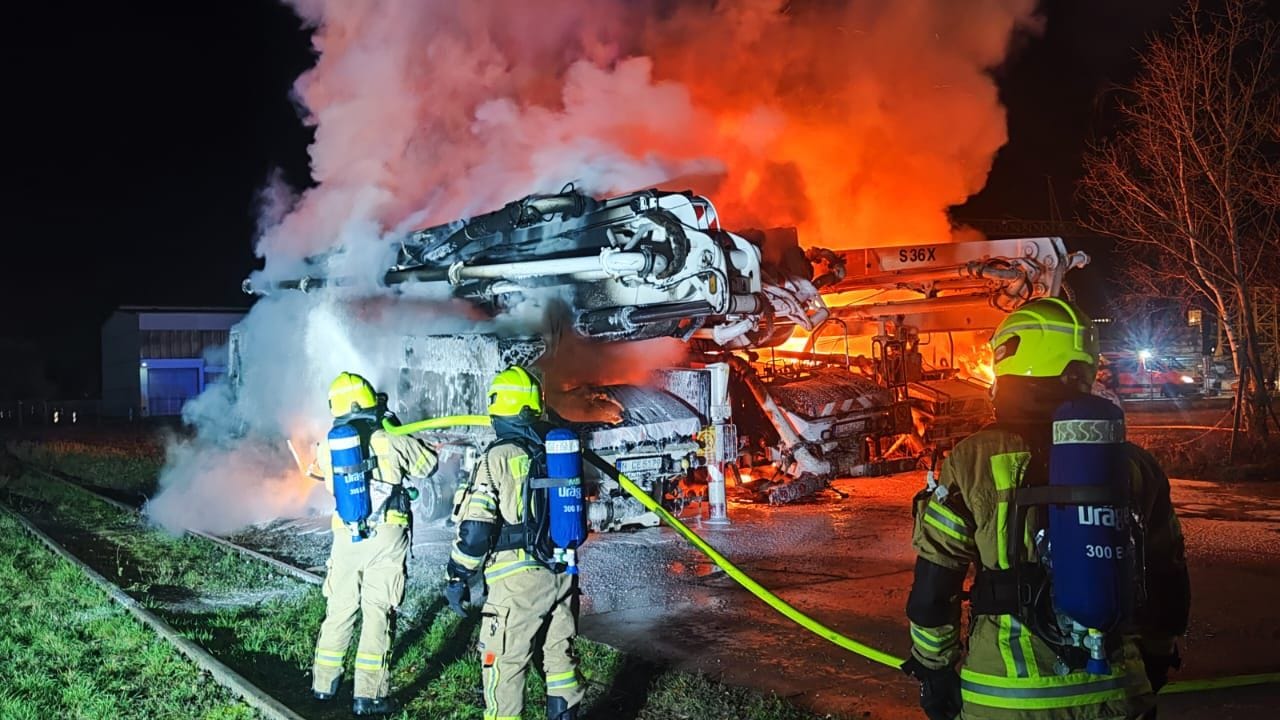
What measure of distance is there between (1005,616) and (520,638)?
7.38ft

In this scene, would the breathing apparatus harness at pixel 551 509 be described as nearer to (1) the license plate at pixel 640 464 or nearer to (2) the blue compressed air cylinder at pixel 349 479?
(2) the blue compressed air cylinder at pixel 349 479

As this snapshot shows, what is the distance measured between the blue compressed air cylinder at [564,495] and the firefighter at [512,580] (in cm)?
8

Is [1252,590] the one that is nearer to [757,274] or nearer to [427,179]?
[757,274]

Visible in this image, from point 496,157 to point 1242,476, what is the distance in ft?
34.4

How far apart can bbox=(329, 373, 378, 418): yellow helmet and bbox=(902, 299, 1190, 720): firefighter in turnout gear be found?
3.39 meters

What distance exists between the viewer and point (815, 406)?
12.4 metres

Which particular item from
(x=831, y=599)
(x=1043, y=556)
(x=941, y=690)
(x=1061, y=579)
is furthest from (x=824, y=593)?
(x=1061, y=579)

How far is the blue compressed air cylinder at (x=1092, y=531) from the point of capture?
8.55 feet

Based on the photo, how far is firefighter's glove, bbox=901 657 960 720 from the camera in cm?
286

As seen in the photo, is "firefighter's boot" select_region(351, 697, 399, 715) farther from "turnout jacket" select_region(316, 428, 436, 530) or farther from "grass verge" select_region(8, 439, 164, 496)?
"grass verge" select_region(8, 439, 164, 496)

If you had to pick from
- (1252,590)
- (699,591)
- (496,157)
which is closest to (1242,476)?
(1252,590)

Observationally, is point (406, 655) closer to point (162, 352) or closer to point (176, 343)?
point (162, 352)

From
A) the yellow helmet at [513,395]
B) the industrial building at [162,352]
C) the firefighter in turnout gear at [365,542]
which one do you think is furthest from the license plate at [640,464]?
the industrial building at [162,352]

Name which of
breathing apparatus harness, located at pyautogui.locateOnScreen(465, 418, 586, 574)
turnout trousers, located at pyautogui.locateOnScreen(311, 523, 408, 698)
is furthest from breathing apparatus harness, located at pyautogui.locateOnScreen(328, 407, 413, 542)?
breathing apparatus harness, located at pyautogui.locateOnScreen(465, 418, 586, 574)
